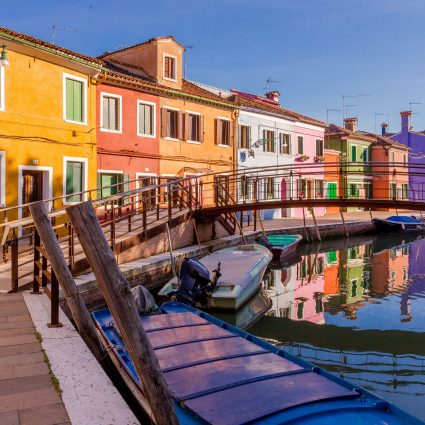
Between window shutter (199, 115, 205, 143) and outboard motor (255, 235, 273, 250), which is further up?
window shutter (199, 115, 205, 143)

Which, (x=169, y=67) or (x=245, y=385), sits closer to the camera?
(x=245, y=385)

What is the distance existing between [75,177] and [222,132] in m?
10.7

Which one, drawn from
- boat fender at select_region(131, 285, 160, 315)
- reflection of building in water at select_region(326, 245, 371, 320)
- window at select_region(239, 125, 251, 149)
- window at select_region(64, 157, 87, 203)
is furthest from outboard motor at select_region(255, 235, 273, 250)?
boat fender at select_region(131, 285, 160, 315)

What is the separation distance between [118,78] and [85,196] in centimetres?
520

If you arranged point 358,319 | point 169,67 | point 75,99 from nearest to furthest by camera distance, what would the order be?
point 358,319, point 75,99, point 169,67

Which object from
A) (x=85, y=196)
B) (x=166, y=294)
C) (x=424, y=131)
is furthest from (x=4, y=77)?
(x=424, y=131)

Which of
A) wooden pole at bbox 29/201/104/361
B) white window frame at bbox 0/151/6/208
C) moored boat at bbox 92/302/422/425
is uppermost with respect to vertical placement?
white window frame at bbox 0/151/6/208

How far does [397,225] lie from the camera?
30031mm

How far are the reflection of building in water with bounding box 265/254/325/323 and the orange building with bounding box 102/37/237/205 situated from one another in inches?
271

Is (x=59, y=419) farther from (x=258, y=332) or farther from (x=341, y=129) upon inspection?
(x=341, y=129)

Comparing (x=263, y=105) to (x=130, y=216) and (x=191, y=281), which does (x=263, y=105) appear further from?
(x=191, y=281)

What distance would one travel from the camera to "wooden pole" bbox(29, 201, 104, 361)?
587cm

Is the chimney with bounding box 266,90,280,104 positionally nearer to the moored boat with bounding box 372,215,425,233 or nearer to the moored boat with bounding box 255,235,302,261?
the moored boat with bounding box 372,215,425,233

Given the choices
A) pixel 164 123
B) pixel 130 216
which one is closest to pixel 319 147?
pixel 164 123
